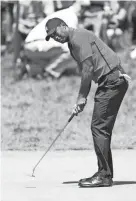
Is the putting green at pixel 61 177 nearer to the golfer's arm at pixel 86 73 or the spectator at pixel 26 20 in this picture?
the golfer's arm at pixel 86 73

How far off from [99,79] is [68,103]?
6582 mm

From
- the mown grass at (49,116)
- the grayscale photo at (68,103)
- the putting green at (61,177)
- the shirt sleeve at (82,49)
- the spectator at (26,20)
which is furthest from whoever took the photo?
the spectator at (26,20)

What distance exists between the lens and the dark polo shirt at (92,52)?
7.17m

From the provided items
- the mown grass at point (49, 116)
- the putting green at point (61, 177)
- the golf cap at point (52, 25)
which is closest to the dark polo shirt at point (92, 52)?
the golf cap at point (52, 25)

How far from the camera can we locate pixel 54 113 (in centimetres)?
1305

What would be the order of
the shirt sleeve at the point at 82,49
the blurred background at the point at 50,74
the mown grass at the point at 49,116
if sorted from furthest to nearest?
1. the blurred background at the point at 50,74
2. the mown grass at the point at 49,116
3. the shirt sleeve at the point at 82,49

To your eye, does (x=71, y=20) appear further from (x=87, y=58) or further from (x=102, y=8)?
(x=87, y=58)

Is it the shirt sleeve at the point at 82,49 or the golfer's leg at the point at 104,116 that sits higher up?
the shirt sleeve at the point at 82,49

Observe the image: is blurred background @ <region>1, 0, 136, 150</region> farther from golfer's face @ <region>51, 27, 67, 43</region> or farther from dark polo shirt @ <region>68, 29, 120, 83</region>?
golfer's face @ <region>51, 27, 67, 43</region>

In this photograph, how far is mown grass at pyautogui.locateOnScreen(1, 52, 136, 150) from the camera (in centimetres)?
1067

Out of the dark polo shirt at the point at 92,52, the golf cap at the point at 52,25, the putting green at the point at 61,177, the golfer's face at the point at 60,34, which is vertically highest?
the golf cap at the point at 52,25

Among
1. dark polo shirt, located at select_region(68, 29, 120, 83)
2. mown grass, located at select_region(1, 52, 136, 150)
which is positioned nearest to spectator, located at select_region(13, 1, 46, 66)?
mown grass, located at select_region(1, 52, 136, 150)

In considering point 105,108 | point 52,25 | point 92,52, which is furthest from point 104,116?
point 52,25

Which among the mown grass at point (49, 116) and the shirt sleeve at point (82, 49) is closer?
the shirt sleeve at point (82, 49)
